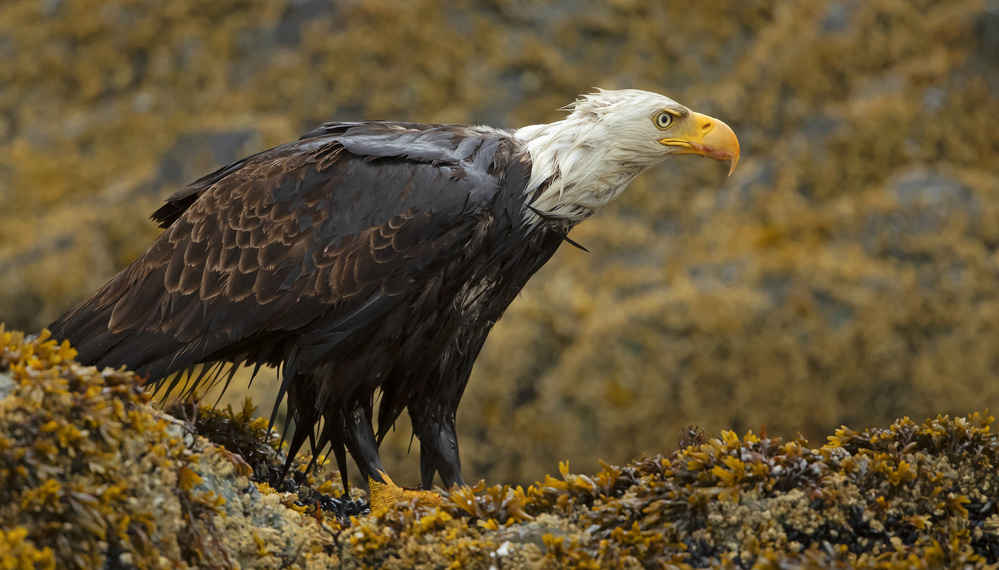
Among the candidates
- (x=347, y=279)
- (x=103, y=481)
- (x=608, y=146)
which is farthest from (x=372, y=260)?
(x=103, y=481)

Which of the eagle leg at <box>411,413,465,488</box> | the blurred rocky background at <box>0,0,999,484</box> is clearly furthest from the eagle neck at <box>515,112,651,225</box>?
the blurred rocky background at <box>0,0,999,484</box>

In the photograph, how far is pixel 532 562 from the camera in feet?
10.7

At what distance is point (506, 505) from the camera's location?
141 inches

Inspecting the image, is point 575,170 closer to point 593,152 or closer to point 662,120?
point 593,152

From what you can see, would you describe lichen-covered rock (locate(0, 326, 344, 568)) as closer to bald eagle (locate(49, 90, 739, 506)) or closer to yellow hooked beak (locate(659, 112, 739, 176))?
bald eagle (locate(49, 90, 739, 506))

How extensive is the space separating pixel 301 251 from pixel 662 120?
81.7 inches

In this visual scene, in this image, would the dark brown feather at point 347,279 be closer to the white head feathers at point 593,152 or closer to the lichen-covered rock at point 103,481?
the white head feathers at point 593,152

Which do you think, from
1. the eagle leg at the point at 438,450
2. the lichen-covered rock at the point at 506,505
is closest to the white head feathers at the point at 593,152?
the eagle leg at the point at 438,450

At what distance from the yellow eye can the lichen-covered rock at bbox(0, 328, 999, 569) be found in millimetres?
2032

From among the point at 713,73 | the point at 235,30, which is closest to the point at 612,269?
the point at 713,73

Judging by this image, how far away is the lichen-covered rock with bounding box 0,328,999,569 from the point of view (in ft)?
9.22

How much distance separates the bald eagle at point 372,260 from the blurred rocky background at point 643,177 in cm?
541

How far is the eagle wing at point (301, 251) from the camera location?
15.6 ft

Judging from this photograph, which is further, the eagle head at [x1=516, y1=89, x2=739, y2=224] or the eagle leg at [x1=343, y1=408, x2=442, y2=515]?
the eagle head at [x1=516, y1=89, x2=739, y2=224]
